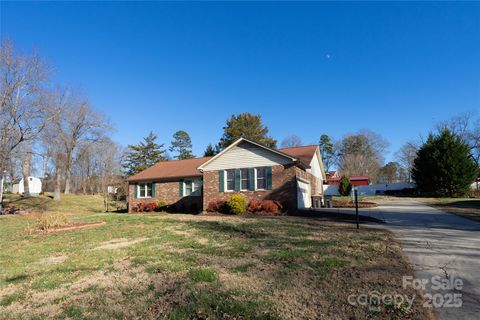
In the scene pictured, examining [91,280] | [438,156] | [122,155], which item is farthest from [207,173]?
[122,155]

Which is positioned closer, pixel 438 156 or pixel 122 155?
pixel 438 156

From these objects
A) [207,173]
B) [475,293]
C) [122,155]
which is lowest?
[475,293]

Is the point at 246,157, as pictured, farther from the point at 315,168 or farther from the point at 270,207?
the point at 315,168

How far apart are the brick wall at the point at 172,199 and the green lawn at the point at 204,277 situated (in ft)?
42.4

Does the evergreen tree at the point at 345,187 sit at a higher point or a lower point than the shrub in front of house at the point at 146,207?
higher

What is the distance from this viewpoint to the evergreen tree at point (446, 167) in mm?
31016

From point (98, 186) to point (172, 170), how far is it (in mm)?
40271

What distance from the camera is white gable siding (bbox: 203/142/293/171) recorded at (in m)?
18.4

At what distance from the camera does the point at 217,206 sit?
61.9 ft

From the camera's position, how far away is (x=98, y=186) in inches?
2277

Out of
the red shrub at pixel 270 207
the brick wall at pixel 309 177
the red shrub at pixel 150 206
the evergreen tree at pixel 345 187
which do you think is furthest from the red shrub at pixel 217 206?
the evergreen tree at pixel 345 187

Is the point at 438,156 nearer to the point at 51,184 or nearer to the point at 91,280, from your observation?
the point at 91,280

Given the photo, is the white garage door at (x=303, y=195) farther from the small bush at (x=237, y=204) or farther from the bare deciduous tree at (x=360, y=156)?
the bare deciduous tree at (x=360, y=156)

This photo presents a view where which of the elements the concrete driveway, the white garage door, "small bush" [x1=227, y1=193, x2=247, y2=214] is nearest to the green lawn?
the concrete driveway
